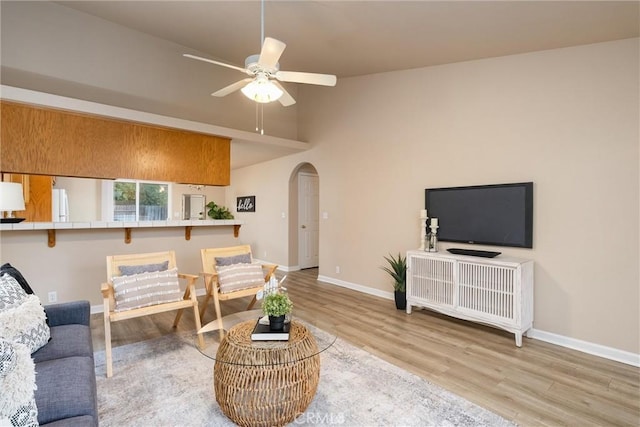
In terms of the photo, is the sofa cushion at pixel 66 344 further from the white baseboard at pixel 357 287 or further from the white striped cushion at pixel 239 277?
the white baseboard at pixel 357 287

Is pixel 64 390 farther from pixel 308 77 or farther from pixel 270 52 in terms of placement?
pixel 308 77

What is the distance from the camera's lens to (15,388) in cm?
104

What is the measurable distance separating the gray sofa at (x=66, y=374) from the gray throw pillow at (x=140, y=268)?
2.15ft

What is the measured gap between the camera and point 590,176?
2789mm

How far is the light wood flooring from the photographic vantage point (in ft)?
6.53

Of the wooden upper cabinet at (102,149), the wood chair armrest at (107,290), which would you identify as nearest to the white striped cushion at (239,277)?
the wood chair armrest at (107,290)

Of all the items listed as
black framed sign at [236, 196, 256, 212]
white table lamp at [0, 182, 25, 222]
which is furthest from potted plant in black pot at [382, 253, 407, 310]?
black framed sign at [236, 196, 256, 212]

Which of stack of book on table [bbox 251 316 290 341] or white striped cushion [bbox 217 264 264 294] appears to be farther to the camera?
white striped cushion [bbox 217 264 264 294]

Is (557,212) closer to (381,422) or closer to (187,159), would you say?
(381,422)

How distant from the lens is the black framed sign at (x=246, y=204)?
24.3ft

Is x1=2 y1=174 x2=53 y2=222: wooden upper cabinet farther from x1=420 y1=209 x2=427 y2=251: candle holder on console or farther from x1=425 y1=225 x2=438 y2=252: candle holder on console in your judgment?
x1=425 y1=225 x2=438 y2=252: candle holder on console

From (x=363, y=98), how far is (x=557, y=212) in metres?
2.97

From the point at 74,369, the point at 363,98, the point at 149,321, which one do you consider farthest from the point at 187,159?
the point at 74,369

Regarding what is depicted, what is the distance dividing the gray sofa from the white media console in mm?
3113
